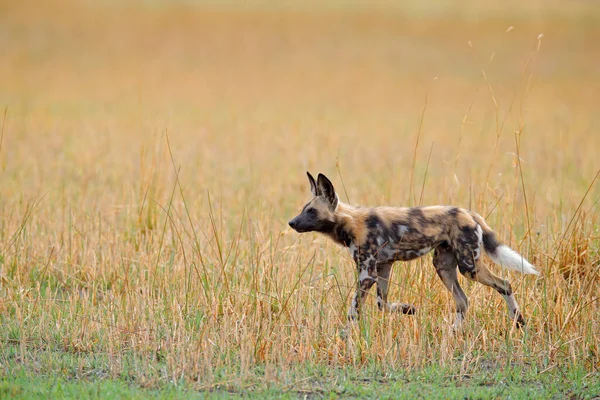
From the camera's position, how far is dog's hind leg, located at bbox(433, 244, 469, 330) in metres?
7.80

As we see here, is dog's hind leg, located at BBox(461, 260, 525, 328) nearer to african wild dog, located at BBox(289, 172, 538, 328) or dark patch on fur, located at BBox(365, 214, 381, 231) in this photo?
african wild dog, located at BBox(289, 172, 538, 328)

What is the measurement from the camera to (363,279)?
A: 7.73 m

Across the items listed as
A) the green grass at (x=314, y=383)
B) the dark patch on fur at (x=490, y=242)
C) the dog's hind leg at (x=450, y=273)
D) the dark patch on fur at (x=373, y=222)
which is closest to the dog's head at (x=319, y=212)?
the dark patch on fur at (x=373, y=222)

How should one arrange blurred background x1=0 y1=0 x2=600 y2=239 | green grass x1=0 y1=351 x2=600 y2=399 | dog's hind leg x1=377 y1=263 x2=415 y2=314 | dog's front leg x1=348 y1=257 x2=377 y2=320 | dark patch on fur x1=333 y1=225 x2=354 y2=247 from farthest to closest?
blurred background x1=0 y1=0 x2=600 y2=239, dark patch on fur x1=333 y1=225 x2=354 y2=247, dog's hind leg x1=377 y1=263 x2=415 y2=314, dog's front leg x1=348 y1=257 x2=377 y2=320, green grass x1=0 y1=351 x2=600 y2=399

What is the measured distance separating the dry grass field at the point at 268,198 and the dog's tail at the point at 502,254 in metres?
0.31

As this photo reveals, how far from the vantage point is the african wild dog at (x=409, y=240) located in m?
7.65

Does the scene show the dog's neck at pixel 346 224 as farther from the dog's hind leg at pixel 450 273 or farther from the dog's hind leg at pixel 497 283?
the dog's hind leg at pixel 497 283

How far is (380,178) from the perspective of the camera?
1552 centimetres

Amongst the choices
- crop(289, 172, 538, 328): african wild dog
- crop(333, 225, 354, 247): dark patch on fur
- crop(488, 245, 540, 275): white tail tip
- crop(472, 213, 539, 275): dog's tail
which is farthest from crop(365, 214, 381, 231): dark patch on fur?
crop(488, 245, 540, 275): white tail tip

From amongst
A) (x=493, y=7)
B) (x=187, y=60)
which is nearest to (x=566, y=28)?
(x=493, y=7)

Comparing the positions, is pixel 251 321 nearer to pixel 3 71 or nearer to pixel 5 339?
pixel 5 339

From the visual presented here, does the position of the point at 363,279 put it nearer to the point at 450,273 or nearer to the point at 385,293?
the point at 385,293

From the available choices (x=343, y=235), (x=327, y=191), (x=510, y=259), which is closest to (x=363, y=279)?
(x=343, y=235)

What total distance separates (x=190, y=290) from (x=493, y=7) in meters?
40.9
